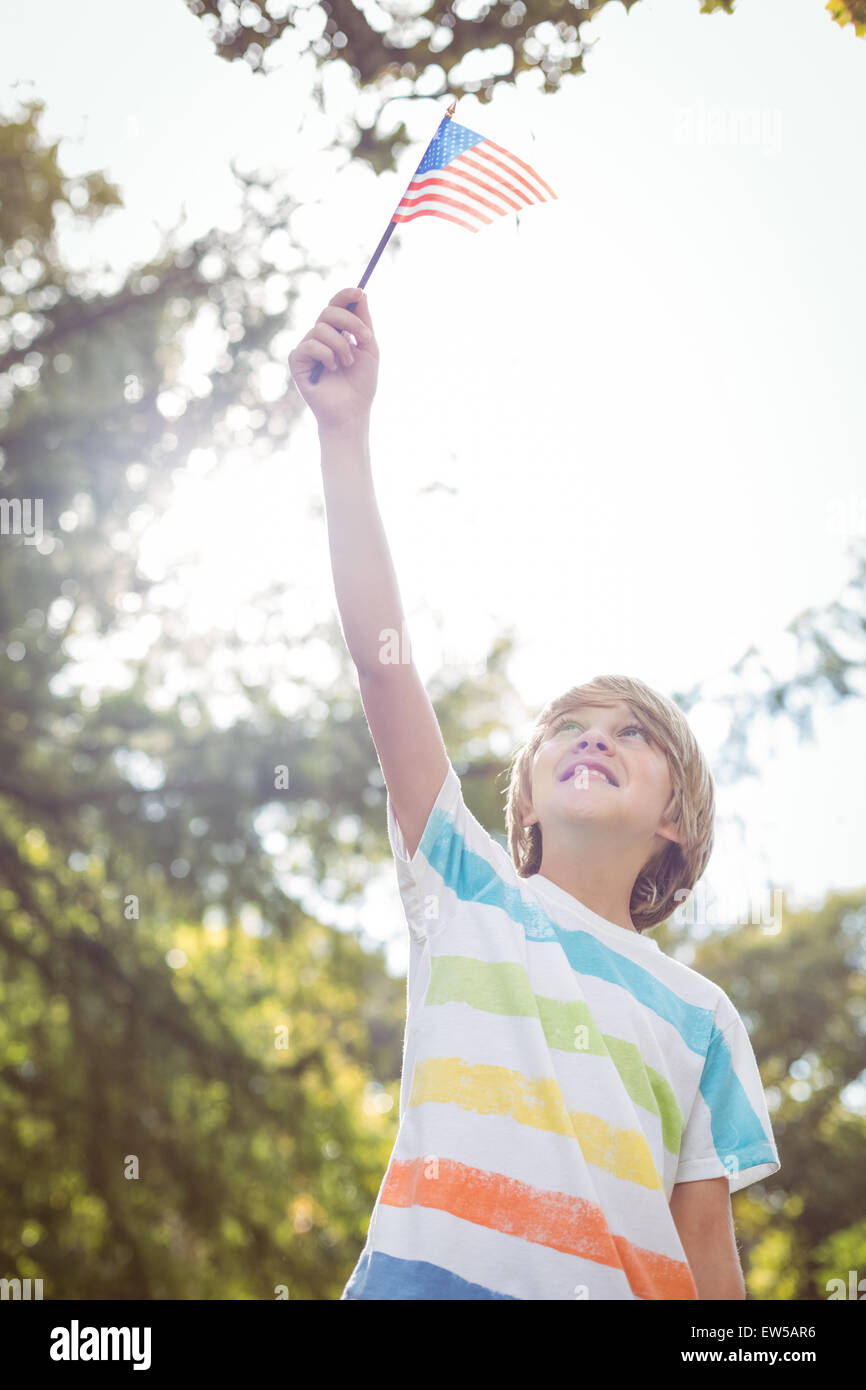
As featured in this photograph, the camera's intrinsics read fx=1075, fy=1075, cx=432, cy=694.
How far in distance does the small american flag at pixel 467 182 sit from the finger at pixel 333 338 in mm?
672

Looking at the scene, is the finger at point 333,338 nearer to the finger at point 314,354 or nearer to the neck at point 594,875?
the finger at point 314,354

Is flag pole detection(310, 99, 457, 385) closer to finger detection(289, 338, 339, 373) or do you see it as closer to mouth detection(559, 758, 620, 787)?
finger detection(289, 338, 339, 373)

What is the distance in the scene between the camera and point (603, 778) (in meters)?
1.74

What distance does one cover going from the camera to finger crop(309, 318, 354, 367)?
5.48 feet

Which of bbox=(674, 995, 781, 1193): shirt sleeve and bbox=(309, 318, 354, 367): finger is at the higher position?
bbox=(309, 318, 354, 367): finger

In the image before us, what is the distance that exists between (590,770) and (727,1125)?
562 mm

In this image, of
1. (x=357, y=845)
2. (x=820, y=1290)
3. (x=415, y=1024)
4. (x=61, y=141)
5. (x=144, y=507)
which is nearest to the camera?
(x=415, y=1024)

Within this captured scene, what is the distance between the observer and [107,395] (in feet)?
19.9

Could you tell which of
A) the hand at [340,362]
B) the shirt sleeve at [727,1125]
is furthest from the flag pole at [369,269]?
the shirt sleeve at [727,1125]

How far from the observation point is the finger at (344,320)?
5.51 feet

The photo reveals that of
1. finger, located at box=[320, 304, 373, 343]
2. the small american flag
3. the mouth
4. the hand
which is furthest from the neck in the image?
the small american flag

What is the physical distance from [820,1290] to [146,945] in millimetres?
10039

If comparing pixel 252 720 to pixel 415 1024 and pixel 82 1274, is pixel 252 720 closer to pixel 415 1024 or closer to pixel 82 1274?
pixel 82 1274

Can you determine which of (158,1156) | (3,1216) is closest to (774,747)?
(158,1156)
